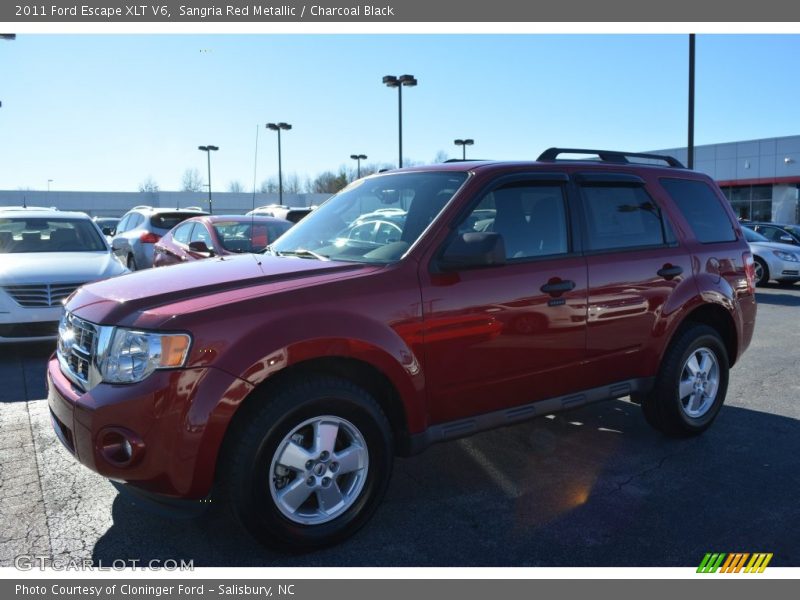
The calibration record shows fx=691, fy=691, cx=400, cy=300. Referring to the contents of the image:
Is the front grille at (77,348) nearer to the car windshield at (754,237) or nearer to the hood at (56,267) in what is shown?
the hood at (56,267)

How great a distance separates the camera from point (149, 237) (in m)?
13.3

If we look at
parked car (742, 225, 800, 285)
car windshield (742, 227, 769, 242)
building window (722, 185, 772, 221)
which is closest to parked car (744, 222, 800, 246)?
car windshield (742, 227, 769, 242)

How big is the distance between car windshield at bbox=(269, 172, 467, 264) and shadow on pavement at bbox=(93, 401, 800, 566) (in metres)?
1.44

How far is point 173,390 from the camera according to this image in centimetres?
295

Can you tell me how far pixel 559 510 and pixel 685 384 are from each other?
1719 mm

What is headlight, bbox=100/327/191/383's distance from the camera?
2975 mm

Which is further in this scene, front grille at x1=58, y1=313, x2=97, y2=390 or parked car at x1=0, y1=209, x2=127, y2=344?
parked car at x1=0, y1=209, x2=127, y2=344

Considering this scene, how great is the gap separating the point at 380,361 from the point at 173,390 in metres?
0.98

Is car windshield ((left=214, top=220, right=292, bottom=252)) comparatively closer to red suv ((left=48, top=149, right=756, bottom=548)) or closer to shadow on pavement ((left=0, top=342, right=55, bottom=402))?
shadow on pavement ((left=0, top=342, right=55, bottom=402))

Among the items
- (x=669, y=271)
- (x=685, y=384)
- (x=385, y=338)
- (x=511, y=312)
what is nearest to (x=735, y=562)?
(x=511, y=312)

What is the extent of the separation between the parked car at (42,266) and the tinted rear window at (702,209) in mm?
5999

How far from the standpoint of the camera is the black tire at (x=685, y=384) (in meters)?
4.84
